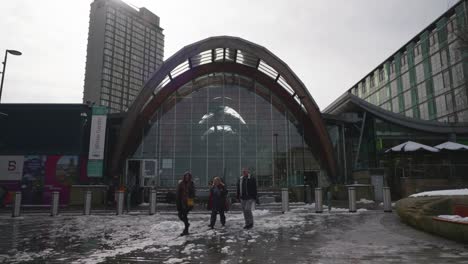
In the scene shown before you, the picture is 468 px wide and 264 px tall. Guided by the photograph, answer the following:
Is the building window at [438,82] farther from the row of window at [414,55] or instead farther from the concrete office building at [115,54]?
the concrete office building at [115,54]

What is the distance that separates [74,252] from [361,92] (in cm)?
8448

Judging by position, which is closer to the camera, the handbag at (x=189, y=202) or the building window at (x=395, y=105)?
the handbag at (x=189, y=202)

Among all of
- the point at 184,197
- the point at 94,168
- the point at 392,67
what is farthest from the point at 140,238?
the point at 392,67

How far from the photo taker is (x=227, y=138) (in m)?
29.3

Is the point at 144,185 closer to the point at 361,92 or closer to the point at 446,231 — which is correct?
the point at 446,231

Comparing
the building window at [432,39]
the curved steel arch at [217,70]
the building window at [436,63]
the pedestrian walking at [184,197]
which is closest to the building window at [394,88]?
the building window at [436,63]

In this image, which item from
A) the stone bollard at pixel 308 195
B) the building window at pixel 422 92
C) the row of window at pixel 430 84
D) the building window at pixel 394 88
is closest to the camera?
the stone bollard at pixel 308 195

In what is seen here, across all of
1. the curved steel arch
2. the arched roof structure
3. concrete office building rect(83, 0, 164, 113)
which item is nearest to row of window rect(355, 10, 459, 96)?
the arched roof structure

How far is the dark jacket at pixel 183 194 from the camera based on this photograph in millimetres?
9859

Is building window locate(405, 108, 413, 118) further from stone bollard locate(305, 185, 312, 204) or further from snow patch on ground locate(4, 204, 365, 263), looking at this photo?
snow patch on ground locate(4, 204, 365, 263)

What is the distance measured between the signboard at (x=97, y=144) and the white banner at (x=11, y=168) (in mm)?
5108

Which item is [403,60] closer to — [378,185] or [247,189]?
[378,185]

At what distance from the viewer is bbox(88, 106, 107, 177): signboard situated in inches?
970

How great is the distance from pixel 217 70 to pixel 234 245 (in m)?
26.0
